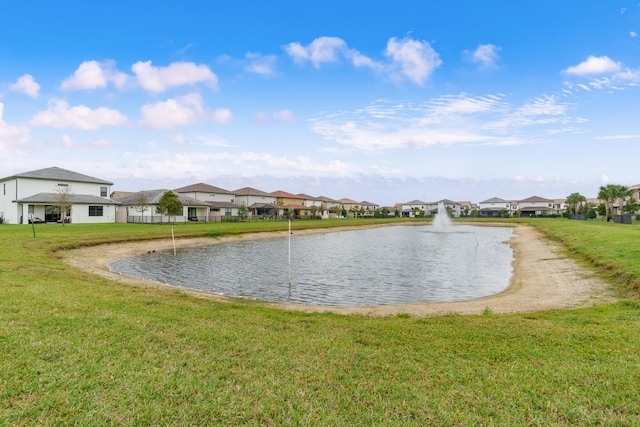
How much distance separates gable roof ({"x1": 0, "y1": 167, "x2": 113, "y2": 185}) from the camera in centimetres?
4748

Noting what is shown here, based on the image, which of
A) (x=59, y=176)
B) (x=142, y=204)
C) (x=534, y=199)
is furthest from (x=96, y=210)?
(x=534, y=199)

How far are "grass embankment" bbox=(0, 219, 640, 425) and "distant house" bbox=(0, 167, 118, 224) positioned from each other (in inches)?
1737

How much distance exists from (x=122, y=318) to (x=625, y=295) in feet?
50.6

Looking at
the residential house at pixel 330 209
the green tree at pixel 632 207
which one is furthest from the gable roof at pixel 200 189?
the green tree at pixel 632 207

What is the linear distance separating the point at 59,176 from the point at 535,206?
5510 inches

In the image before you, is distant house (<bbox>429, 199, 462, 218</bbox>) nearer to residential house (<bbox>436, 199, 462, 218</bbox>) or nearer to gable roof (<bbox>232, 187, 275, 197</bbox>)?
residential house (<bbox>436, 199, 462, 218</bbox>)

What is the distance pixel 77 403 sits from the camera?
14.2 ft

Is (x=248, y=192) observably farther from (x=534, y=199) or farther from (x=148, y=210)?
(x=534, y=199)

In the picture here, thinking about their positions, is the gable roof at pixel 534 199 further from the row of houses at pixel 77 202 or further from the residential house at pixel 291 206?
the row of houses at pixel 77 202

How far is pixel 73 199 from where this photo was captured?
48.9 meters

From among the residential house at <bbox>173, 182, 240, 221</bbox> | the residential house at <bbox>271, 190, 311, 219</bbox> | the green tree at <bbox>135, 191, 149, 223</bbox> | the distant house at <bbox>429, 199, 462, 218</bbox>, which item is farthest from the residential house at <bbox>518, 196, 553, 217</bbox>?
the green tree at <bbox>135, 191, 149, 223</bbox>

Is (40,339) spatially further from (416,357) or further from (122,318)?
(416,357)

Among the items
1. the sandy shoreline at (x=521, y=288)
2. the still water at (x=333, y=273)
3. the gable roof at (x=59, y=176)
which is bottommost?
the still water at (x=333, y=273)

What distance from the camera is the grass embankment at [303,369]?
421cm
